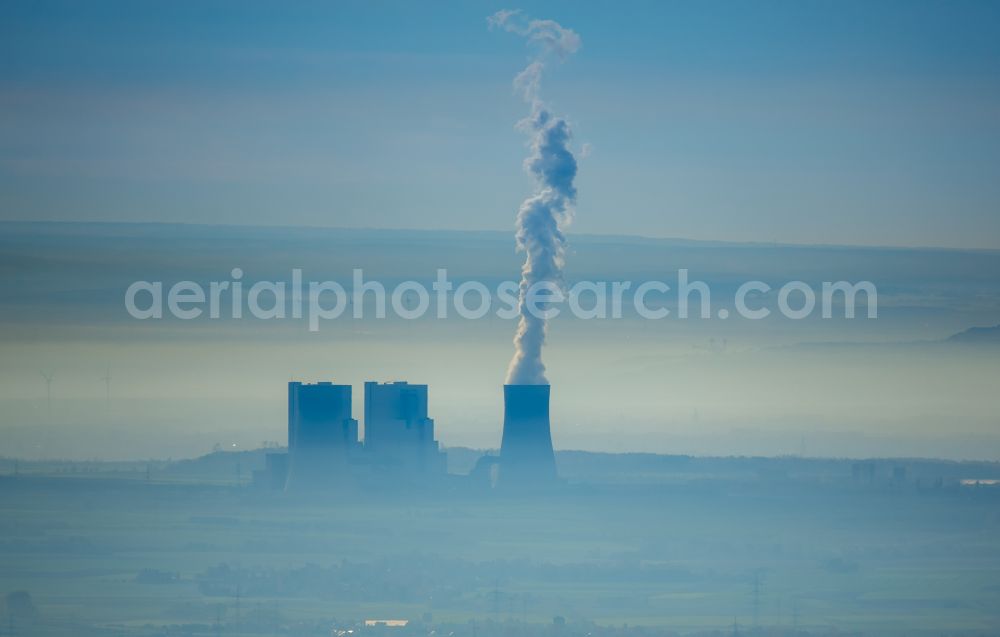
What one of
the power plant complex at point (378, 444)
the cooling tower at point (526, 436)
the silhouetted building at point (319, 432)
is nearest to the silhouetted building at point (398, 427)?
the power plant complex at point (378, 444)

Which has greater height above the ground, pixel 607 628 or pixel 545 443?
pixel 545 443

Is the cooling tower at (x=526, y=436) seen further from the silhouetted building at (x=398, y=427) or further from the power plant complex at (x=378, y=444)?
the silhouetted building at (x=398, y=427)

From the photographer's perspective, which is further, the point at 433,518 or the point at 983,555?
the point at 983,555

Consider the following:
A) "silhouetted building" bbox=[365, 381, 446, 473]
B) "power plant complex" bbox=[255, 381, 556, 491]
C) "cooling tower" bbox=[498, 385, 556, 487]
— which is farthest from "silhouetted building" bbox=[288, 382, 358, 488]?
"cooling tower" bbox=[498, 385, 556, 487]

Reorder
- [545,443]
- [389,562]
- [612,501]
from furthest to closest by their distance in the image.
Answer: [612,501]
[389,562]
[545,443]

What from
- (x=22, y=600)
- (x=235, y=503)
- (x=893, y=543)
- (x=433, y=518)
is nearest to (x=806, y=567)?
(x=893, y=543)

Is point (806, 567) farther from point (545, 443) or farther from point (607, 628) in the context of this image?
point (545, 443)

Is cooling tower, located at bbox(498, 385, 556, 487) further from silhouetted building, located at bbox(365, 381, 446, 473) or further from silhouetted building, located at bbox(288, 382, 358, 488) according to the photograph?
silhouetted building, located at bbox(288, 382, 358, 488)
